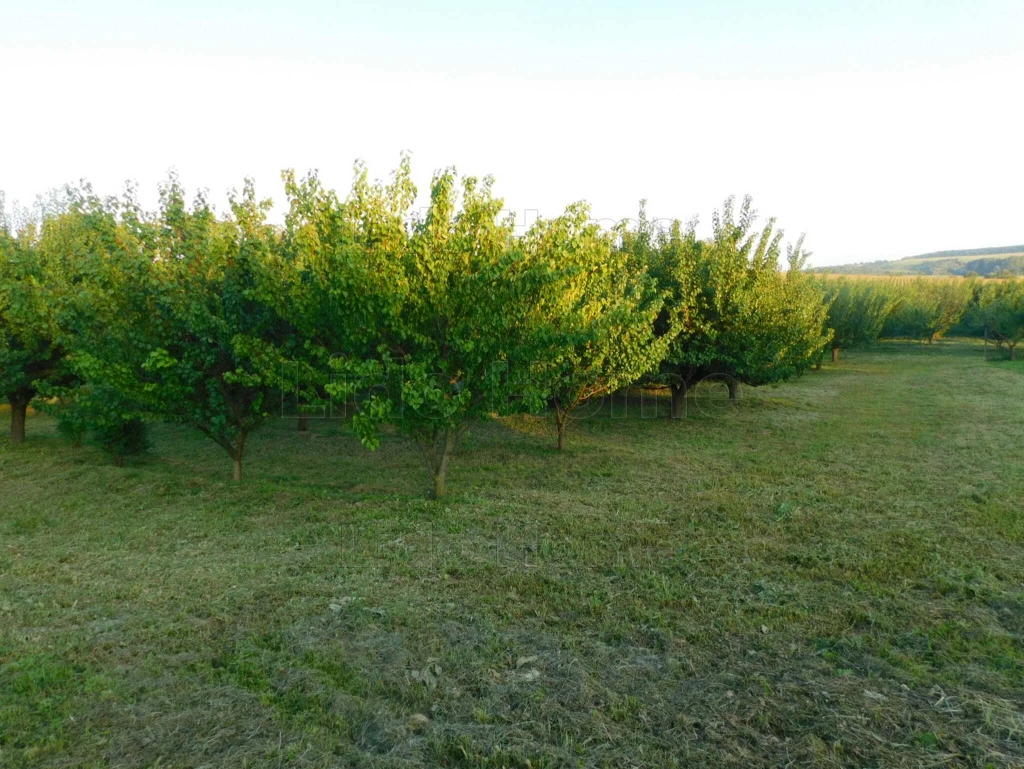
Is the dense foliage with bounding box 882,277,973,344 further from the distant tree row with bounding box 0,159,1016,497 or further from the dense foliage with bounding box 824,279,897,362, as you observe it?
the distant tree row with bounding box 0,159,1016,497

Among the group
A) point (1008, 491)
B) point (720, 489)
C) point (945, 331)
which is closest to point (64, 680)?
point (720, 489)

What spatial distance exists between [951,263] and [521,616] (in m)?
201

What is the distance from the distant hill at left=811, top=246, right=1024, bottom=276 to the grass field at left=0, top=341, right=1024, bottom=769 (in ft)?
467

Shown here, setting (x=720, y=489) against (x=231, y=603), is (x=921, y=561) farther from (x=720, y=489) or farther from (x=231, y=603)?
(x=231, y=603)

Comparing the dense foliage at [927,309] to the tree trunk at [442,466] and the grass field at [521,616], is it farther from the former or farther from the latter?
the tree trunk at [442,466]

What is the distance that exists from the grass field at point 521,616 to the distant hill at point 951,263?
142m

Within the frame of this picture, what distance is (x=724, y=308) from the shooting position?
1780 centimetres

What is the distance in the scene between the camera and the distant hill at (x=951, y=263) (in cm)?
14238

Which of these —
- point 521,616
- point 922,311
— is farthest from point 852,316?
point 521,616

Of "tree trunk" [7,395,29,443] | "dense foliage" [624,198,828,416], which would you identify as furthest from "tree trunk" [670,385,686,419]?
"tree trunk" [7,395,29,443]

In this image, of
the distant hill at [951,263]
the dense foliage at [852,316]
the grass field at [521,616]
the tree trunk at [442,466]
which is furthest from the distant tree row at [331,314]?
the distant hill at [951,263]

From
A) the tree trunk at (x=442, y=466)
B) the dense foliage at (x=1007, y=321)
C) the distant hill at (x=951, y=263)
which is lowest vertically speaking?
the tree trunk at (x=442, y=466)

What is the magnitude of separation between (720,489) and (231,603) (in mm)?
8243

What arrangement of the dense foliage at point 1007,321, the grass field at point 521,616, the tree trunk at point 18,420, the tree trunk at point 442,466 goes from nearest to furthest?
the grass field at point 521,616 → the tree trunk at point 442,466 → the tree trunk at point 18,420 → the dense foliage at point 1007,321
